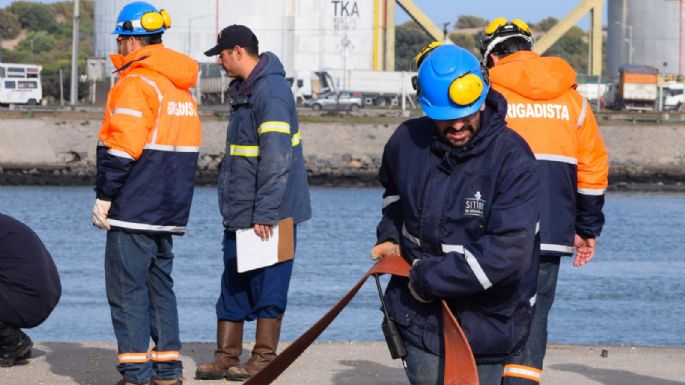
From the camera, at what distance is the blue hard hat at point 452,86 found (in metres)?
4.77

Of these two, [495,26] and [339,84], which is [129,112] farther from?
[339,84]

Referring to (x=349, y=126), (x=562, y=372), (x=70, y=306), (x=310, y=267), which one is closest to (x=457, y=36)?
(x=349, y=126)

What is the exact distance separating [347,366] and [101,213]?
1974 millimetres

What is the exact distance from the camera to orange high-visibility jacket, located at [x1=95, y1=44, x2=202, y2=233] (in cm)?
713

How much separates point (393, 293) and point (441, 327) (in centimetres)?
23

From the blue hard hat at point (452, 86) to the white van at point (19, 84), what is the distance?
211ft

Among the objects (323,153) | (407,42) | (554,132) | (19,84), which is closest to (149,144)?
(554,132)

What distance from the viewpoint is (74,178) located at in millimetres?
53844

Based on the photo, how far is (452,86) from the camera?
4766mm

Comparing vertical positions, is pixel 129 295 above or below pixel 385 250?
Result: below

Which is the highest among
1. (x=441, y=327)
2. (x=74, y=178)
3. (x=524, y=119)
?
(x=524, y=119)

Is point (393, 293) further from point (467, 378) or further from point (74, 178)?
point (74, 178)

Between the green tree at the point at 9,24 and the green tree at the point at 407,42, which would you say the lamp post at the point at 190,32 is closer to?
the green tree at the point at 407,42

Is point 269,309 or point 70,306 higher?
point 269,309
